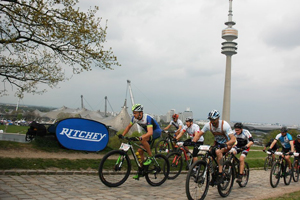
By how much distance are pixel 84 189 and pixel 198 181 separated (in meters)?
2.88

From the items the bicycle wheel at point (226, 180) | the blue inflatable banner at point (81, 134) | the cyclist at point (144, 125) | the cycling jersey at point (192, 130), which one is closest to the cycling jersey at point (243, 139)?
the cycling jersey at point (192, 130)

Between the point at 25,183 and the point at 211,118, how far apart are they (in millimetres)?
5125

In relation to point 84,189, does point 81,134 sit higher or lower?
higher

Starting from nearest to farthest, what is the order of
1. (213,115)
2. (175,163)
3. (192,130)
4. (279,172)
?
(213,115)
(175,163)
(279,172)
(192,130)

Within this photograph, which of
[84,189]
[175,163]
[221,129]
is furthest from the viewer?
[175,163]

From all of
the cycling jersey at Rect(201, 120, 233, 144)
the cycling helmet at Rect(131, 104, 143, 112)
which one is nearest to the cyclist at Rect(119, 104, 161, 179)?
the cycling helmet at Rect(131, 104, 143, 112)

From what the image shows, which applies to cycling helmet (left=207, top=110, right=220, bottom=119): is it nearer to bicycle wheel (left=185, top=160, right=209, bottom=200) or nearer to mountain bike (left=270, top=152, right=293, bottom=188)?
bicycle wheel (left=185, top=160, right=209, bottom=200)

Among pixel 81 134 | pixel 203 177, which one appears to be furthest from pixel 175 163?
pixel 81 134

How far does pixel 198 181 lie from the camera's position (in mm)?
7188

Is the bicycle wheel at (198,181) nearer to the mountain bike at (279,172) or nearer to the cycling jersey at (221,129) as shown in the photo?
the cycling jersey at (221,129)

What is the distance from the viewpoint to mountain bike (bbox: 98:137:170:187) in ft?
25.8

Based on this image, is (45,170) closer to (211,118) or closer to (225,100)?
(211,118)

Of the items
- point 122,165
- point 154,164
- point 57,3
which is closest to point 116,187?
point 122,165

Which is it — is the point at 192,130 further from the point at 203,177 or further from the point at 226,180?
the point at 203,177
